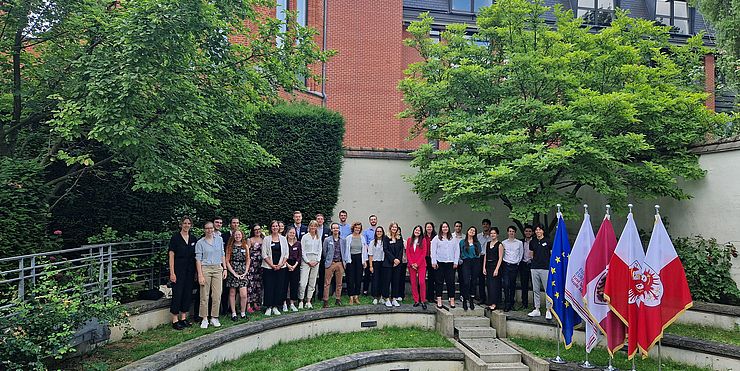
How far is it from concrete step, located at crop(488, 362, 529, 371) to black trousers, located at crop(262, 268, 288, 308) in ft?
13.3

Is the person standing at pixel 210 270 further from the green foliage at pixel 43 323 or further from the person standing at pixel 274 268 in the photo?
the green foliage at pixel 43 323

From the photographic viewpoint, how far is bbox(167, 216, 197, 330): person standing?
8008 millimetres

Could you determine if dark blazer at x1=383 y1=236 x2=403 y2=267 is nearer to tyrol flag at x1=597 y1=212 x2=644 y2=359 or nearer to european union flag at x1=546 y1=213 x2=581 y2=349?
european union flag at x1=546 y1=213 x2=581 y2=349

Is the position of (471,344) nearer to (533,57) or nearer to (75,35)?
(533,57)

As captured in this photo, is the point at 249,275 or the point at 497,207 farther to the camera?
the point at 497,207

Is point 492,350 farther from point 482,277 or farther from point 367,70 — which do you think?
point 367,70

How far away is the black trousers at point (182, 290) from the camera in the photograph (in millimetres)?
8016

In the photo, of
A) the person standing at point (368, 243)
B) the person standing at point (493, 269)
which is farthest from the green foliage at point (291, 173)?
the person standing at point (493, 269)

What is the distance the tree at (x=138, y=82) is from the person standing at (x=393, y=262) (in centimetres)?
331

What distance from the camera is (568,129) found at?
10.8 meters

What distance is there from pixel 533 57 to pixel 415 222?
18.2 feet

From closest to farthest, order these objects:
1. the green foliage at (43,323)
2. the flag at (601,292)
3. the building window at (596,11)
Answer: the green foliage at (43,323) < the flag at (601,292) < the building window at (596,11)

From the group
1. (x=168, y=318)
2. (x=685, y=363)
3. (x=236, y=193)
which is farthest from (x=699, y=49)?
(x=168, y=318)

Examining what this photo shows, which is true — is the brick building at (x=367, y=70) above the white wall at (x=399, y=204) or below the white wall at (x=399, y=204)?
above
